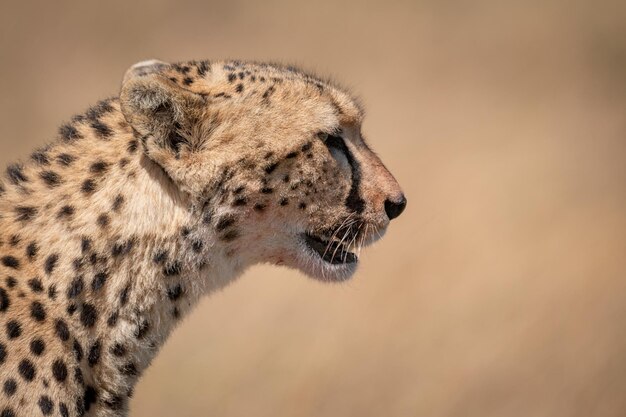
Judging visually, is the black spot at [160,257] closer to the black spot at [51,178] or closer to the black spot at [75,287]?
the black spot at [75,287]

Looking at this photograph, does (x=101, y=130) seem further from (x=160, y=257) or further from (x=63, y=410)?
(x=63, y=410)

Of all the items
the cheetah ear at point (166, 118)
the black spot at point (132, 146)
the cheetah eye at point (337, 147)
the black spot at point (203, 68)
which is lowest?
the black spot at point (132, 146)

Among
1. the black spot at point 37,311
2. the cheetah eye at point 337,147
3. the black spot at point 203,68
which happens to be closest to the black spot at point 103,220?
the black spot at point 37,311

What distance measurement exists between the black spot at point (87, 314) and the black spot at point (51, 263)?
102 millimetres

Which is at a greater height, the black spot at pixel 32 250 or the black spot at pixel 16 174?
the black spot at pixel 16 174

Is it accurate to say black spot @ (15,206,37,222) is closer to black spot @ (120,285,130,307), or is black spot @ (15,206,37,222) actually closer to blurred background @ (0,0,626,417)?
black spot @ (120,285,130,307)

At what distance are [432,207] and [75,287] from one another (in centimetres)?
361

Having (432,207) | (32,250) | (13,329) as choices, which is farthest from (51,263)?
(432,207)

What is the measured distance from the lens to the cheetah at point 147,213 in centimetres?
223

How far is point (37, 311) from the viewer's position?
2.22 metres

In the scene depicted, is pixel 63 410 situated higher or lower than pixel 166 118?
lower

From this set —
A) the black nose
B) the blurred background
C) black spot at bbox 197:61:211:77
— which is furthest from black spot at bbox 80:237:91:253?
the blurred background

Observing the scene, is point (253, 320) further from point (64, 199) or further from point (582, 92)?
point (64, 199)

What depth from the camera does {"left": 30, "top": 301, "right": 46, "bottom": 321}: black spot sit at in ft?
7.28
